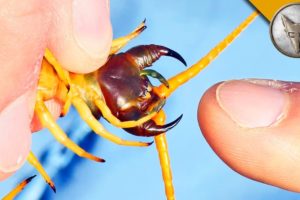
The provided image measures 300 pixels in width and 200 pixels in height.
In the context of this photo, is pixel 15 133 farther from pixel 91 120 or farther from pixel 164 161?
pixel 164 161

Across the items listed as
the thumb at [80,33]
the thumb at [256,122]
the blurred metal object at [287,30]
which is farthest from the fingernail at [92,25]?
the blurred metal object at [287,30]

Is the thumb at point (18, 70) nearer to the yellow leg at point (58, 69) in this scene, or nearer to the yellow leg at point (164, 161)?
the yellow leg at point (58, 69)

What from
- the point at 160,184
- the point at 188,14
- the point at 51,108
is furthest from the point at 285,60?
the point at 51,108

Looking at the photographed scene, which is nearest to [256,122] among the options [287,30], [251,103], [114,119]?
[251,103]

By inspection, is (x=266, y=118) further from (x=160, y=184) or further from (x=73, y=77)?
(x=160, y=184)

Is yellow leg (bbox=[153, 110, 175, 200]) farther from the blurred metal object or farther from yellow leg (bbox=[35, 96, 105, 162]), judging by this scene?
the blurred metal object

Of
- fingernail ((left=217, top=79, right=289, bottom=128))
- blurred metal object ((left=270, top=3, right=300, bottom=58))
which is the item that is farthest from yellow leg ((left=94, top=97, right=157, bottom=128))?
blurred metal object ((left=270, top=3, right=300, bottom=58))
